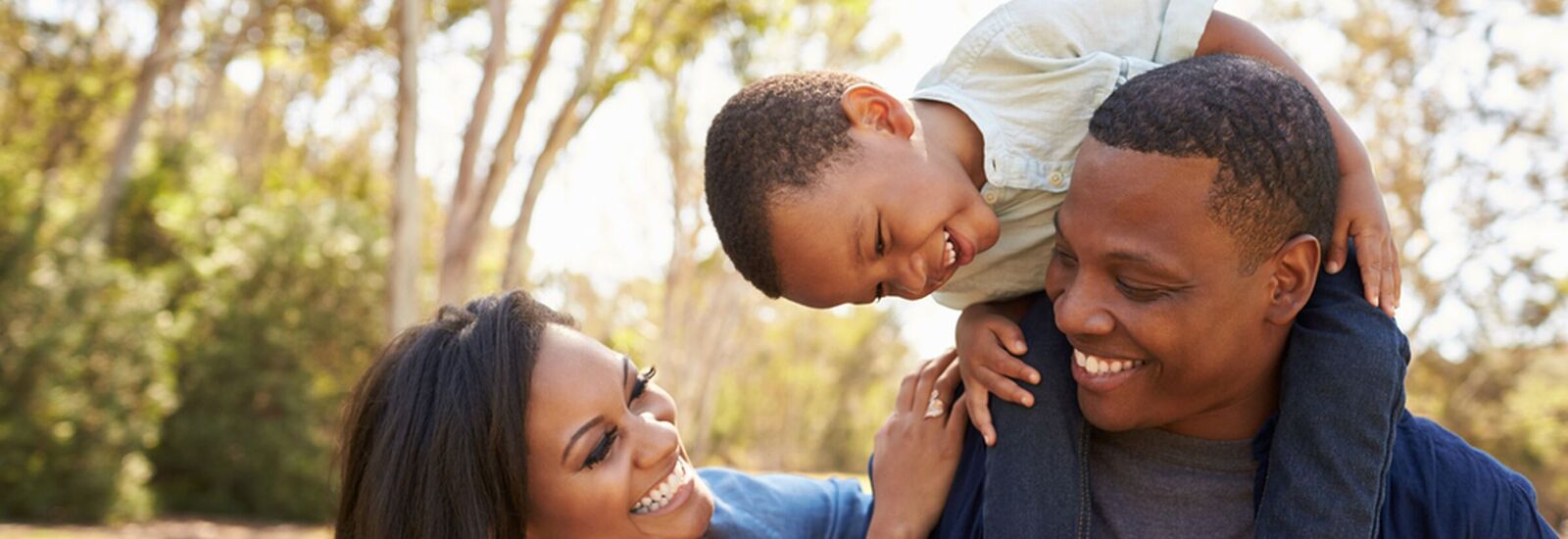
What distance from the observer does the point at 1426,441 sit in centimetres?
247

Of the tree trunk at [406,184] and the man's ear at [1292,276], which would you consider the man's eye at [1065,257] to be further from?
the tree trunk at [406,184]

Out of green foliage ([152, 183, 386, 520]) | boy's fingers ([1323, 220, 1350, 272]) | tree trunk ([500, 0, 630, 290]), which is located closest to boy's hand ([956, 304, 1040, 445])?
boy's fingers ([1323, 220, 1350, 272])

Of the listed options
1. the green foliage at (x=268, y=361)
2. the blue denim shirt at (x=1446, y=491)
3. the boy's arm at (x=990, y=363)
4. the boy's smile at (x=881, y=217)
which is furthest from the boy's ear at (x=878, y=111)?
the green foliage at (x=268, y=361)

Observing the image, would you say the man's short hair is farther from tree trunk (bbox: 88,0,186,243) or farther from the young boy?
tree trunk (bbox: 88,0,186,243)

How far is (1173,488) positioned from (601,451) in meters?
1.15

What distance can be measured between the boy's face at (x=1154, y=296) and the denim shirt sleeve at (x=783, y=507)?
99 cm

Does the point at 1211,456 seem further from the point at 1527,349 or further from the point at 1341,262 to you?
the point at 1527,349

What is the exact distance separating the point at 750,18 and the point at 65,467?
864 centimetres

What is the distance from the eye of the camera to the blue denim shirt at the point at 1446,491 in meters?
2.35

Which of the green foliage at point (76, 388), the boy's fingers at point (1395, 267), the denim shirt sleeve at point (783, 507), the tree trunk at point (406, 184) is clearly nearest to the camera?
the boy's fingers at point (1395, 267)

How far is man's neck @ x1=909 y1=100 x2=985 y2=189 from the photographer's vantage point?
9.59 feet

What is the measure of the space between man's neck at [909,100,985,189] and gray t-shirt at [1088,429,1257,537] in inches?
26.4

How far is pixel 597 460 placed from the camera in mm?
2793

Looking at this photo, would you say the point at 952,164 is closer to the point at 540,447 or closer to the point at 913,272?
the point at 913,272
